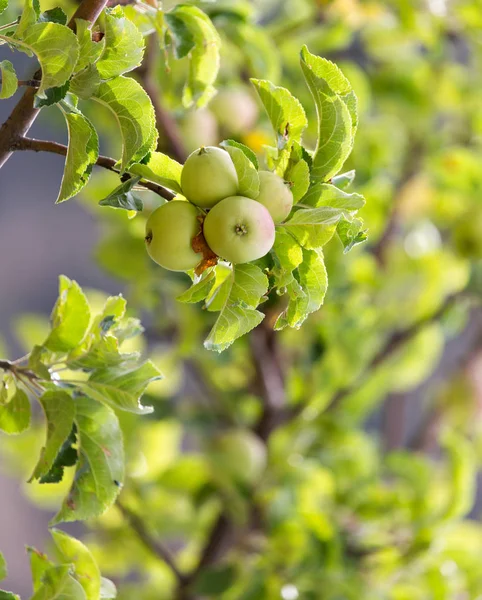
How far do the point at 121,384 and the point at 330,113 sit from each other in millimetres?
90

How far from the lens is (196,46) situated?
25 cm

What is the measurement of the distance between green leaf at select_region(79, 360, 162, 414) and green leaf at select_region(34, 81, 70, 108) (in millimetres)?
77

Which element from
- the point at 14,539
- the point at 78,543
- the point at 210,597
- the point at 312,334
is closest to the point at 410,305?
the point at 312,334

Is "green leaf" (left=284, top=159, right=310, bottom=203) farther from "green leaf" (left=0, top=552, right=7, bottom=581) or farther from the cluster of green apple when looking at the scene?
"green leaf" (left=0, top=552, right=7, bottom=581)

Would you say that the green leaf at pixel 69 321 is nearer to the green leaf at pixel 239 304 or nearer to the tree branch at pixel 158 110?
the green leaf at pixel 239 304

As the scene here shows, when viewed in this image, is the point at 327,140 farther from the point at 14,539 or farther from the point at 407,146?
the point at 14,539

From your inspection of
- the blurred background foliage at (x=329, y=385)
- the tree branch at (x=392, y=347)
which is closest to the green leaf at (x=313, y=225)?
the blurred background foliage at (x=329, y=385)

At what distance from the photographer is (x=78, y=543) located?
0.77 feet

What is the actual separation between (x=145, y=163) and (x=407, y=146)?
20.1 inches

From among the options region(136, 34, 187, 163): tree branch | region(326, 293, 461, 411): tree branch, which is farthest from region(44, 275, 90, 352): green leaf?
region(326, 293, 461, 411): tree branch

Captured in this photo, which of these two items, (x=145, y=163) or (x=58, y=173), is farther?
(x=58, y=173)

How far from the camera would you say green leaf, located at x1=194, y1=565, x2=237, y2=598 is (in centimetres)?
46

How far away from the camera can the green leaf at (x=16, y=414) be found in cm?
23

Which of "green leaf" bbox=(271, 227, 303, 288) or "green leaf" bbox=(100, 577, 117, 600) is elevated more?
"green leaf" bbox=(271, 227, 303, 288)
